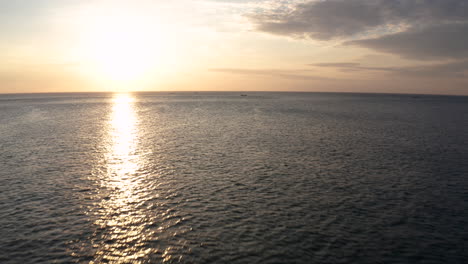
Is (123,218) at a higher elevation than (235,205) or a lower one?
lower

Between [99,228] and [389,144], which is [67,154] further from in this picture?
[389,144]

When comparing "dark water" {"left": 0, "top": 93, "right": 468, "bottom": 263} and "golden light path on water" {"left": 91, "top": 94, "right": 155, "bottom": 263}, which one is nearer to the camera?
"golden light path on water" {"left": 91, "top": 94, "right": 155, "bottom": 263}

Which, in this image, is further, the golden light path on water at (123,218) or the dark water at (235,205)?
the dark water at (235,205)

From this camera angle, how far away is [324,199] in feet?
94.2

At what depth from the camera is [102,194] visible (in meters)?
30.6

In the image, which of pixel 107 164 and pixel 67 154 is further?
pixel 67 154

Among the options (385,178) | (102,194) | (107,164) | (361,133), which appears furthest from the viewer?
(361,133)

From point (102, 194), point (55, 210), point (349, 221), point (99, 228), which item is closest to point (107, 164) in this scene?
point (102, 194)

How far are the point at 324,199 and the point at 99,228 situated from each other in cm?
2131

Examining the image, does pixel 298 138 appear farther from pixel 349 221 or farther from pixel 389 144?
pixel 349 221

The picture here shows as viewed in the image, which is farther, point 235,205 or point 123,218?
point 235,205

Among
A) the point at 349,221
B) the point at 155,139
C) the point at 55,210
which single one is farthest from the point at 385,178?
the point at 155,139

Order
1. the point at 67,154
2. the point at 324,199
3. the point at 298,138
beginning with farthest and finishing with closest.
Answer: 1. the point at 298,138
2. the point at 67,154
3. the point at 324,199

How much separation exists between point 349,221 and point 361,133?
179ft
